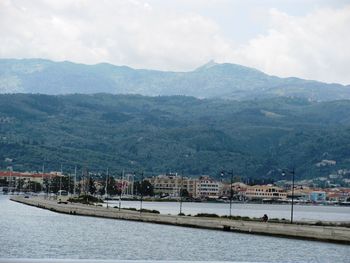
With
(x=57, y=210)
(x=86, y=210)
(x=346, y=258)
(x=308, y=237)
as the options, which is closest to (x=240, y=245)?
(x=308, y=237)

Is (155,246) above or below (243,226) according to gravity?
below

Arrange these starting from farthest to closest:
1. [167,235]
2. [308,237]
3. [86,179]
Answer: [86,179], [167,235], [308,237]

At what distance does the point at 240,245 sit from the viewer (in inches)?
2124

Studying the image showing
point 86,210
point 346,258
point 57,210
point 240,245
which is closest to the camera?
point 346,258

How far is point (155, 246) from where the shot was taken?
50969 mm

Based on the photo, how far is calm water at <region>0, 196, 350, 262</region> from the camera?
4431 centimetres

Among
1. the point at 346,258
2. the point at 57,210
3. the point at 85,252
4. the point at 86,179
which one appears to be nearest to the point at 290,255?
the point at 346,258

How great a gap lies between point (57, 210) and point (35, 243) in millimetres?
57707

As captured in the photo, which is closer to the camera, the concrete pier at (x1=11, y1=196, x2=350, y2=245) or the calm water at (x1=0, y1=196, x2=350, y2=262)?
the calm water at (x1=0, y1=196, x2=350, y2=262)

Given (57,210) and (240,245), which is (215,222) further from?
(57,210)

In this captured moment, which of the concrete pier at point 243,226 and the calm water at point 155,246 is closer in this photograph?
the calm water at point 155,246

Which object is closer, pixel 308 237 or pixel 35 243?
pixel 35 243

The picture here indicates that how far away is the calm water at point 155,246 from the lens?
4431 cm

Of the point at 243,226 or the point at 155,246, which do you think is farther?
the point at 243,226
